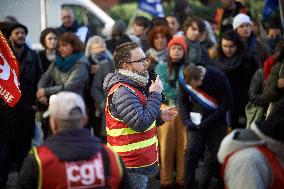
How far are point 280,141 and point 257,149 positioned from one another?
5.3 inches

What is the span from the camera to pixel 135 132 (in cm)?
620

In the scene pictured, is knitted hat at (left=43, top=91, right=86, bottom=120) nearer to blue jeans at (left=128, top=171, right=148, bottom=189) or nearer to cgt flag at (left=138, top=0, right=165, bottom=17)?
blue jeans at (left=128, top=171, right=148, bottom=189)

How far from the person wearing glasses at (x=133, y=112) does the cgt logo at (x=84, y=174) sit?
1582 mm

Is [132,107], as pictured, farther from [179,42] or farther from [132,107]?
[179,42]

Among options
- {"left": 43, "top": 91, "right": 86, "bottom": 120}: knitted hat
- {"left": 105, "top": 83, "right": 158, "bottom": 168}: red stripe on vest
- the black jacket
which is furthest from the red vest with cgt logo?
the black jacket

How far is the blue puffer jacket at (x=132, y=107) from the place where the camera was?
19.7ft

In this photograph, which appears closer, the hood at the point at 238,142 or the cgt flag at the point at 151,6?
the hood at the point at 238,142

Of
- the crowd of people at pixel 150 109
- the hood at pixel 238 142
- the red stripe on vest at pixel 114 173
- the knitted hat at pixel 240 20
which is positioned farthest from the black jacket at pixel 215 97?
the hood at pixel 238 142

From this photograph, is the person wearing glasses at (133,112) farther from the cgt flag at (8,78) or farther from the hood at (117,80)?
the cgt flag at (8,78)

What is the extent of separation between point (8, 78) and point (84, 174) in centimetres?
349

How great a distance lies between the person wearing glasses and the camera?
6.05 metres

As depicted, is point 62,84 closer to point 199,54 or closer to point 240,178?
point 199,54

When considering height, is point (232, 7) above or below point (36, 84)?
above

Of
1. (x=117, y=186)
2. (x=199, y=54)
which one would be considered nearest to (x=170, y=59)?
(x=199, y=54)
